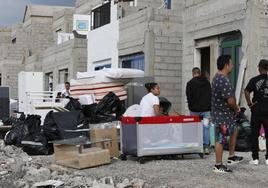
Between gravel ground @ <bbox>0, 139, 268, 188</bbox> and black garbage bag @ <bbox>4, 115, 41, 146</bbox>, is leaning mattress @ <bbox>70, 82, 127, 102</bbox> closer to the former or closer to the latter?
black garbage bag @ <bbox>4, 115, 41, 146</bbox>

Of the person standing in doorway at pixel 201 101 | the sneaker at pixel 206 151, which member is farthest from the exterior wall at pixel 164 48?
the sneaker at pixel 206 151

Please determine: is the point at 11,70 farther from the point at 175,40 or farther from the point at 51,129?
the point at 51,129

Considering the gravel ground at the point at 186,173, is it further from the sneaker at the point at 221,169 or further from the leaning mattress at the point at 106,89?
the leaning mattress at the point at 106,89

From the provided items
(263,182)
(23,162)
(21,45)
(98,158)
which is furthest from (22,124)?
(21,45)

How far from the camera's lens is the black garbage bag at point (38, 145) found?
11.8 m

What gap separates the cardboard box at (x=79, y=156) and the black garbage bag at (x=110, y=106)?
2579mm

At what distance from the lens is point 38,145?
38.9ft

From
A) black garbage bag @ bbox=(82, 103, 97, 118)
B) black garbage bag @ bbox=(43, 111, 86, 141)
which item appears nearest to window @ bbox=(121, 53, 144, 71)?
black garbage bag @ bbox=(82, 103, 97, 118)

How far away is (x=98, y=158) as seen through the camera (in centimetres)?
948

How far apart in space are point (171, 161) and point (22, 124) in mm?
4707

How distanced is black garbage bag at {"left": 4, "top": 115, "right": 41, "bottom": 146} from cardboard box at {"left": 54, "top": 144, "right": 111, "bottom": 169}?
265 cm

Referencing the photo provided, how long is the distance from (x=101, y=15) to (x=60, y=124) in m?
14.1

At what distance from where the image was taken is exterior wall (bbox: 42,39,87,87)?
82.6 ft

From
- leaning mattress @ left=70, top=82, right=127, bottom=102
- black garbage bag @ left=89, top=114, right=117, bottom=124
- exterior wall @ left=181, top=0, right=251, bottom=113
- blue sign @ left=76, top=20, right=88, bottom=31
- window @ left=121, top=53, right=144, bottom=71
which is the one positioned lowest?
black garbage bag @ left=89, top=114, right=117, bottom=124
